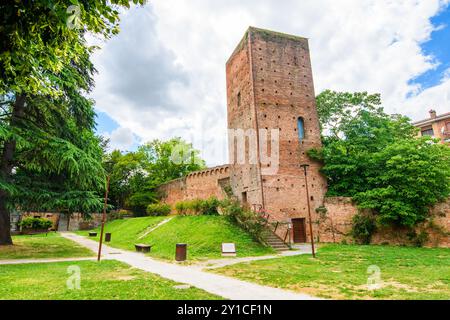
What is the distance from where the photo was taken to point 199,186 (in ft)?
97.7

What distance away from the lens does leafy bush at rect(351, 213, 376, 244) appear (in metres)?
16.9

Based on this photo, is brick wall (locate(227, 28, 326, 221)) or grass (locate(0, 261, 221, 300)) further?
brick wall (locate(227, 28, 326, 221))

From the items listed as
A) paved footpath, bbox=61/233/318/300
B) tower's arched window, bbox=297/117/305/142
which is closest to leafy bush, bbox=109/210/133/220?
tower's arched window, bbox=297/117/305/142

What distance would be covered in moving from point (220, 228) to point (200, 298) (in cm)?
1088

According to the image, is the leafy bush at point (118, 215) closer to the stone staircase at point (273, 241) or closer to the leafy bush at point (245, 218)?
the leafy bush at point (245, 218)

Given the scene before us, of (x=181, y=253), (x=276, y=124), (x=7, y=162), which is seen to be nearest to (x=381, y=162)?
(x=276, y=124)

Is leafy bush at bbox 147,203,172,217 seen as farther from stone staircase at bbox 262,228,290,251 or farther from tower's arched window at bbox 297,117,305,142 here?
tower's arched window at bbox 297,117,305,142

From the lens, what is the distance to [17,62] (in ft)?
16.9

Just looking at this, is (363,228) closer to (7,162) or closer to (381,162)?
(381,162)

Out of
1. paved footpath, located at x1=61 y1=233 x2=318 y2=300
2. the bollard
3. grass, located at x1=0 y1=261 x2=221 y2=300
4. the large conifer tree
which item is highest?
the large conifer tree

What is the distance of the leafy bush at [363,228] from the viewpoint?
55.3 ft

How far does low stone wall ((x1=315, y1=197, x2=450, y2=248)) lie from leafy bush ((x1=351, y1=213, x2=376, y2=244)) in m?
0.33

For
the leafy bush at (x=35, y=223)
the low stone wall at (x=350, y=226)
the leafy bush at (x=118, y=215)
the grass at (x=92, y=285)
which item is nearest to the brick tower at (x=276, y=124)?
the low stone wall at (x=350, y=226)

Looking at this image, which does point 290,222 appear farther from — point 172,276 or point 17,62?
point 17,62
